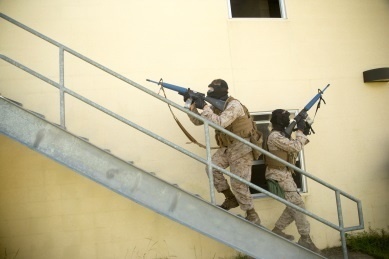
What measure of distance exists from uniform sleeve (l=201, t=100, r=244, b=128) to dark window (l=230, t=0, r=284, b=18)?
7.55 ft

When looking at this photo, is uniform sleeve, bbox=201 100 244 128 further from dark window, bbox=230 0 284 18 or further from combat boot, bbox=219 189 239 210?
dark window, bbox=230 0 284 18

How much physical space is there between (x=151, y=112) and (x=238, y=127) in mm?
1414

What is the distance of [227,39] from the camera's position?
500 centimetres

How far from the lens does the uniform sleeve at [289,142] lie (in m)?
4.02

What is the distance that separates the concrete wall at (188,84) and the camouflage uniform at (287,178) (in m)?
0.55

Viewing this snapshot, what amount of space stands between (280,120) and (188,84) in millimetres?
1474

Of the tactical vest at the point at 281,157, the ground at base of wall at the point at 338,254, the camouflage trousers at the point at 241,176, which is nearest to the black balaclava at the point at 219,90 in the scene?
the camouflage trousers at the point at 241,176

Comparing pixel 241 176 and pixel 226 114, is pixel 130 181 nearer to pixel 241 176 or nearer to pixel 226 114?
pixel 226 114

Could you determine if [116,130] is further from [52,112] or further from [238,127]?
[238,127]

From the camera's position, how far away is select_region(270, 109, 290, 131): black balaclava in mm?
4242

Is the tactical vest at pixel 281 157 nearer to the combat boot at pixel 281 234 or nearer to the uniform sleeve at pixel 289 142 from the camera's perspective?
the uniform sleeve at pixel 289 142

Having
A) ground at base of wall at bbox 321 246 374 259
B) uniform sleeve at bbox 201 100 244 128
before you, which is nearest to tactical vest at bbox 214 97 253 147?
uniform sleeve at bbox 201 100 244 128

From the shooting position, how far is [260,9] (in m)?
5.52

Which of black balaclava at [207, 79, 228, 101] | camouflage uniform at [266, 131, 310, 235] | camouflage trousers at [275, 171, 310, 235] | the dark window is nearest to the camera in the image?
black balaclava at [207, 79, 228, 101]
